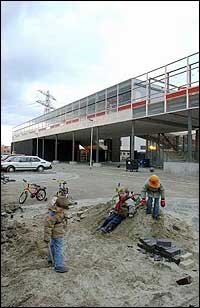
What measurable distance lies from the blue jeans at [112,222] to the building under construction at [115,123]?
2.62 ft

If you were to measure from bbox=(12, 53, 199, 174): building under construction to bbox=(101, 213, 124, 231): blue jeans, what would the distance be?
800mm

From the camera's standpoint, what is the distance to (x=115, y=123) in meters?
15.3

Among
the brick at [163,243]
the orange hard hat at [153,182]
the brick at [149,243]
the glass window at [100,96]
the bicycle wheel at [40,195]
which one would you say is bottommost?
the brick at [149,243]

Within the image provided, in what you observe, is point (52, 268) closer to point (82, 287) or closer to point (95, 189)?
point (82, 287)

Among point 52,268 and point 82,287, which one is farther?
point 52,268

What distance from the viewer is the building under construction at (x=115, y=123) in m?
2.76

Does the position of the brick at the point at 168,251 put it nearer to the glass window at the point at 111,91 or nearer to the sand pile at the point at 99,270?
the sand pile at the point at 99,270

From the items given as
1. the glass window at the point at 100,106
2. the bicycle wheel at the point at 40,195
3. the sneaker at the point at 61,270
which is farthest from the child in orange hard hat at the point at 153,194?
the glass window at the point at 100,106

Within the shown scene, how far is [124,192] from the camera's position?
344cm

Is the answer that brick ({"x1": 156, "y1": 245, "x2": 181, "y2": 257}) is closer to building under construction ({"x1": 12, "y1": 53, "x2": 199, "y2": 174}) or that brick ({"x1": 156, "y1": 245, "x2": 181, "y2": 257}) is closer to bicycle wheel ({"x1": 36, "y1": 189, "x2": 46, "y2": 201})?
building under construction ({"x1": 12, "y1": 53, "x2": 199, "y2": 174})

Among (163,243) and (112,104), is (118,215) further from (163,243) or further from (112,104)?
(112,104)

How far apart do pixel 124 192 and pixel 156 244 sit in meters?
0.95

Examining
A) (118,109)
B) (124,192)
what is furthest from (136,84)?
(124,192)

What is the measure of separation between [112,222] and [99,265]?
0.90 meters
